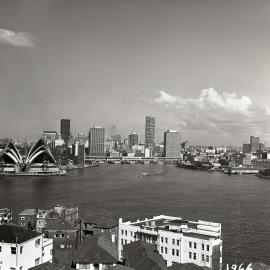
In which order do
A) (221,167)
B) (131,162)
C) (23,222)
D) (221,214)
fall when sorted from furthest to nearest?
(131,162) < (221,167) < (221,214) < (23,222)

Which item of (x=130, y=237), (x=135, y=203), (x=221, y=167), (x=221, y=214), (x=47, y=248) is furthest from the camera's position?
(x=221, y=167)

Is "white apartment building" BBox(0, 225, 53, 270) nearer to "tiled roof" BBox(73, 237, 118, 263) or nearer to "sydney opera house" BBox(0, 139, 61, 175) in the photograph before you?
"tiled roof" BBox(73, 237, 118, 263)

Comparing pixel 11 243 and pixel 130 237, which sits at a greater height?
pixel 11 243

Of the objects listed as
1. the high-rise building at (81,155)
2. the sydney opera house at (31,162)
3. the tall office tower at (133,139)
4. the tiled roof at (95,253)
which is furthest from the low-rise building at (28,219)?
the tall office tower at (133,139)

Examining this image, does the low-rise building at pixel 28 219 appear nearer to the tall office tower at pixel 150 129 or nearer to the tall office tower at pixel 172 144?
the tall office tower at pixel 172 144

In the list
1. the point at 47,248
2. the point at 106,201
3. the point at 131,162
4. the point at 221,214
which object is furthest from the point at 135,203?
the point at 131,162

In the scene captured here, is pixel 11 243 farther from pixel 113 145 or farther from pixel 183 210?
pixel 113 145

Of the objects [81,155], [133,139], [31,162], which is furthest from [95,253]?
[133,139]

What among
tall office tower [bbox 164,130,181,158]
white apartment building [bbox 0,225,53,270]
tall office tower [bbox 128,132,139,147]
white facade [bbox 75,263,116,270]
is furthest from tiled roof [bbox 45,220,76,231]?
tall office tower [bbox 128,132,139,147]
